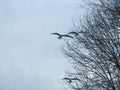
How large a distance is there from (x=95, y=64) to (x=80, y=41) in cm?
153

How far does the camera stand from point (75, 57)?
1944 centimetres

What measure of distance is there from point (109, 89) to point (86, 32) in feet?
10.1

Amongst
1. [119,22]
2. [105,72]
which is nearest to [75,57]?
[105,72]

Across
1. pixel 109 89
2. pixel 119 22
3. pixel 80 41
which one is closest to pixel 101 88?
pixel 109 89

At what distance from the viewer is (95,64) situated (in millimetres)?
18531

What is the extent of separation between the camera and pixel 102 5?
1495 centimetres

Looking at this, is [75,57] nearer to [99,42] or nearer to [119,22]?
[99,42]

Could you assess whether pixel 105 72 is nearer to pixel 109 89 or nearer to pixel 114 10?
pixel 109 89

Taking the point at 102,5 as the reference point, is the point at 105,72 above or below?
below

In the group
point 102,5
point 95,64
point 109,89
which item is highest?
point 102,5

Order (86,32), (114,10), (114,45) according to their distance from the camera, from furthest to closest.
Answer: (86,32) → (114,45) → (114,10)

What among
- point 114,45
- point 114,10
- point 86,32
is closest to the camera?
point 114,10

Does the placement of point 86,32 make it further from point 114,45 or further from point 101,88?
point 101,88

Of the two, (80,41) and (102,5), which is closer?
(102,5)
